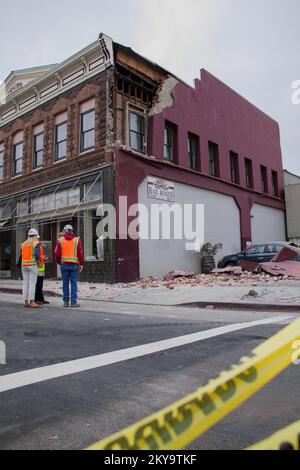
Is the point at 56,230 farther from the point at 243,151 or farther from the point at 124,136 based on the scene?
the point at 243,151

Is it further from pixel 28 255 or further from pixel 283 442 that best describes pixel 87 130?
pixel 283 442

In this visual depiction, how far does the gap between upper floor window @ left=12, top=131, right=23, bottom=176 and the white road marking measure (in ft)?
60.6

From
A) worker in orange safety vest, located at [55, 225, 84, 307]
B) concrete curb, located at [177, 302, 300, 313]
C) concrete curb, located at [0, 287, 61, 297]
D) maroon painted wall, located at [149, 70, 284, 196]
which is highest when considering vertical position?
maroon painted wall, located at [149, 70, 284, 196]

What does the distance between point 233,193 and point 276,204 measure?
6455 mm

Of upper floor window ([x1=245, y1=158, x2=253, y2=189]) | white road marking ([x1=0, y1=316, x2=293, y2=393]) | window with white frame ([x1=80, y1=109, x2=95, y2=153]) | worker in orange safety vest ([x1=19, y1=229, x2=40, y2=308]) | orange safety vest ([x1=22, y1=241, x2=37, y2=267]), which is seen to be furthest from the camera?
upper floor window ([x1=245, y1=158, x2=253, y2=189])

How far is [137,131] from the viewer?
59.2 feet

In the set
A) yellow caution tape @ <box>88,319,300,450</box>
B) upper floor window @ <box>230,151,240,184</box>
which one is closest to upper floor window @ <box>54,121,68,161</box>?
upper floor window @ <box>230,151,240,184</box>

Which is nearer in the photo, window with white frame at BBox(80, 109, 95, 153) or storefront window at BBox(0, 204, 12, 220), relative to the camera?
window with white frame at BBox(80, 109, 95, 153)

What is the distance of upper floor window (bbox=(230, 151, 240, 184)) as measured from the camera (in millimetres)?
24719

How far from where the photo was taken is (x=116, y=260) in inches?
616

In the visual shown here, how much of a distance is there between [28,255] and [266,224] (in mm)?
20464

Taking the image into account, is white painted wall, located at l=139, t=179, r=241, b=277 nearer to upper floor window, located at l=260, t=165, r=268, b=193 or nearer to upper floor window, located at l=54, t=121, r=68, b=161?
upper floor window, located at l=54, t=121, r=68, b=161

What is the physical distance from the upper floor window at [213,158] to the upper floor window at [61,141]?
830cm

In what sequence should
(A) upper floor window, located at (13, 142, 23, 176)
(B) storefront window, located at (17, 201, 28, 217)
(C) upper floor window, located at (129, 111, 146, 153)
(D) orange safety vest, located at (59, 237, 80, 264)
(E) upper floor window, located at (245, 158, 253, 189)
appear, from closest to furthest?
(D) orange safety vest, located at (59, 237, 80, 264) < (C) upper floor window, located at (129, 111, 146, 153) < (B) storefront window, located at (17, 201, 28, 217) < (A) upper floor window, located at (13, 142, 23, 176) < (E) upper floor window, located at (245, 158, 253, 189)
